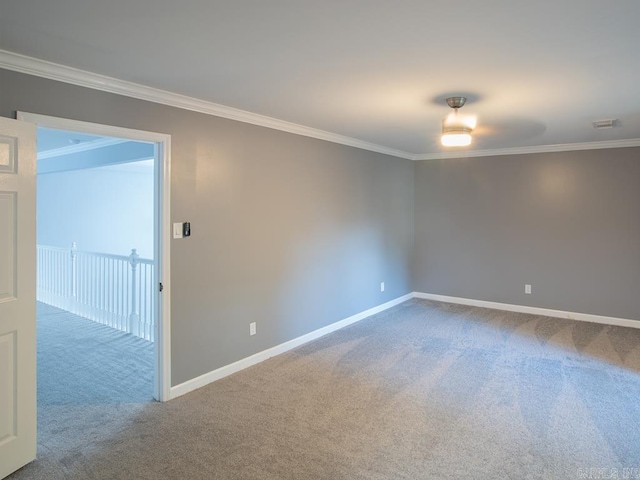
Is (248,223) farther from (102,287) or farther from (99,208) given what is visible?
(99,208)

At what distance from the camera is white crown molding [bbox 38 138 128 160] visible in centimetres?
509

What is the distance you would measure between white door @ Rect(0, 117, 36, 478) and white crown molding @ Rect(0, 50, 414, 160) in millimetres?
410

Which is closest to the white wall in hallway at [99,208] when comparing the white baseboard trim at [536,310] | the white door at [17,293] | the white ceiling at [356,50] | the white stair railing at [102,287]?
the white stair railing at [102,287]

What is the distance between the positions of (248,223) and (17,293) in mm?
1945

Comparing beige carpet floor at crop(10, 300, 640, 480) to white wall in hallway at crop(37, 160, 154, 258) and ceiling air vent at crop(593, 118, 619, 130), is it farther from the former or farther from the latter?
white wall in hallway at crop(37, 160, 154, 258)

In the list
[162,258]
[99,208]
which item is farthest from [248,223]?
[99,208]

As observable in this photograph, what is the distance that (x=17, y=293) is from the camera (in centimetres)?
234

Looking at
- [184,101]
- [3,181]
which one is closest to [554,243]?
[184,101]

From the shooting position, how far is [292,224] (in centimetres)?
441

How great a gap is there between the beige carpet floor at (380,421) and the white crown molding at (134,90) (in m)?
2.33

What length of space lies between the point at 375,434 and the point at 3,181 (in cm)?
270

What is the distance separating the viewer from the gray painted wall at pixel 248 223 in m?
3.13

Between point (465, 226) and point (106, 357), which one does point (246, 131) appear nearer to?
point (106, 357)

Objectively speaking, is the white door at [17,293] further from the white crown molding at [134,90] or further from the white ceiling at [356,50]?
→ the white ceiling at [356,50]
